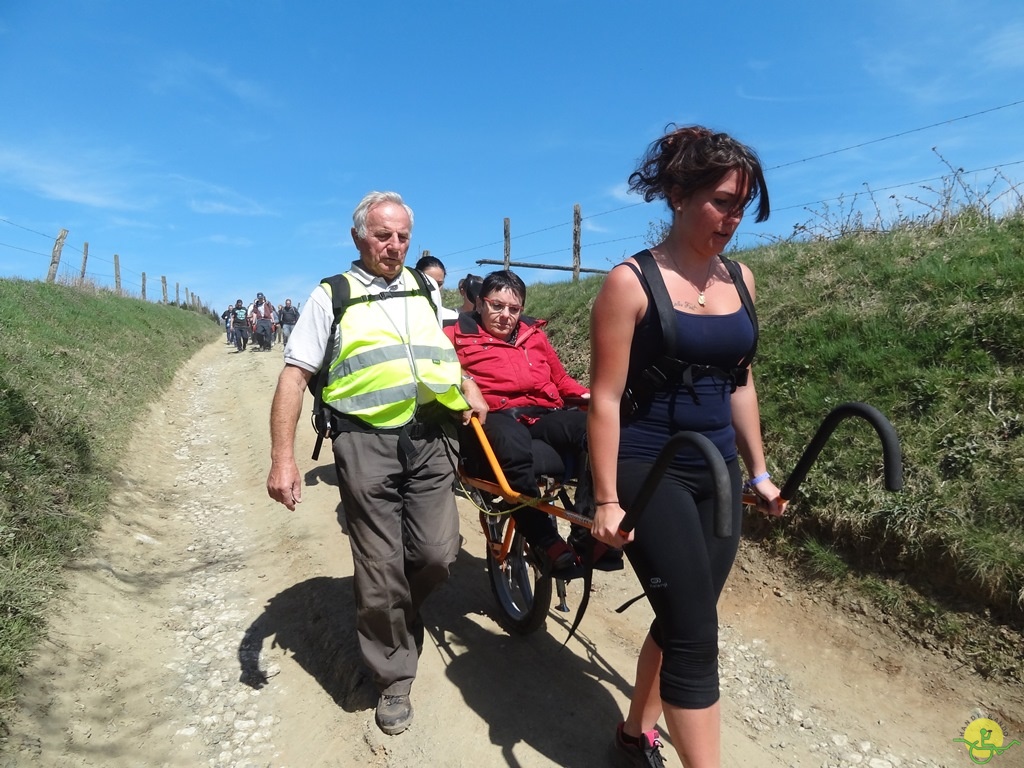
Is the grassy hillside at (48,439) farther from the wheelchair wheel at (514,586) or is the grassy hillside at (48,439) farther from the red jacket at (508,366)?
the red jacket at (508,366)

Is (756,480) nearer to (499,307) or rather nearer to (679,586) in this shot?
(679,586)

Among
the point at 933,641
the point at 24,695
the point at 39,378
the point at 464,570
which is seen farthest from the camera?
the point at 39,378

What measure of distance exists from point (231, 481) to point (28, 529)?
324 centimetres

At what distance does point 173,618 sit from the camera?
4.23 meters

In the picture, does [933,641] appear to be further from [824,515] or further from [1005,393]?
[1005,393]

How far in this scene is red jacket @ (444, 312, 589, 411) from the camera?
13.2 ft

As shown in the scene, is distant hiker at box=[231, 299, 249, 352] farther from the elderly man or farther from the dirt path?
the elderly man

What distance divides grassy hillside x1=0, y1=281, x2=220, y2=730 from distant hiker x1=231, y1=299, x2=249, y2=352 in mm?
11746

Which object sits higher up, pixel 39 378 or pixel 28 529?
pixel 39 378

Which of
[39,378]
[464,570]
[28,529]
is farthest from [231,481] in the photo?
[464,570]

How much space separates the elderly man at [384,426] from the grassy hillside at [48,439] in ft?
5.28

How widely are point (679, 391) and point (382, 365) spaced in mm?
1462

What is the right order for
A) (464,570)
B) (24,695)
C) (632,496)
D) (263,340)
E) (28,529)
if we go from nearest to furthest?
→ 1. (632,496)
2. (24,695)
3. (28,529)
4. (464,570)
5. (263,340)

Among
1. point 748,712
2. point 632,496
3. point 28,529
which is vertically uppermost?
point 632,496
